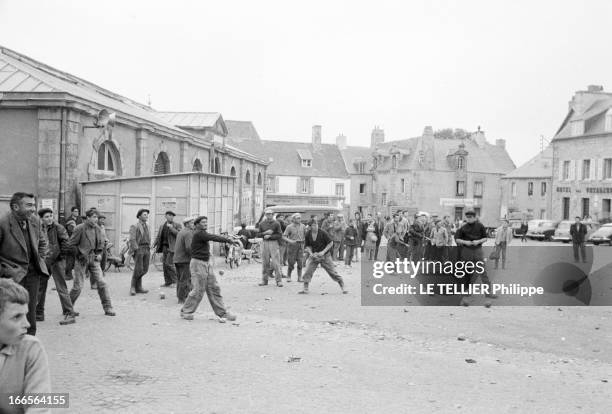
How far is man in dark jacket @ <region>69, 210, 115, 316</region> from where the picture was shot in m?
11.0

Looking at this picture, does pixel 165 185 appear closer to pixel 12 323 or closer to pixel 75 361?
pixel 75 361

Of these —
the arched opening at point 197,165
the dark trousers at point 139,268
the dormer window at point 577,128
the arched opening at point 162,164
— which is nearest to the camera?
the dark trousers at point 139,268

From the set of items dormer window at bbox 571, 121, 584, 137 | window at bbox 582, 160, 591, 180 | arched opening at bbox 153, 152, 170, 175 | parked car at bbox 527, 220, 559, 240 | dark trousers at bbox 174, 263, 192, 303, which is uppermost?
dormer window at bbox 571, 121, 584, 137

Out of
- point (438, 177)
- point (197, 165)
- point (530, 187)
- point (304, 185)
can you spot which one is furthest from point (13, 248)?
point (438, 177)

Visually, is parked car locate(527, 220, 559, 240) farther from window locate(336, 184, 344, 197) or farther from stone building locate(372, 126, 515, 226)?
window locate(336, 184, 344, 197)

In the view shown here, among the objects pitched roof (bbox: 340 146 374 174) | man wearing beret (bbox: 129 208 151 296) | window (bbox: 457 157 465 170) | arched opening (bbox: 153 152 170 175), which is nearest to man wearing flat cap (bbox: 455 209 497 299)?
man wearing beret (bbox: 129 208 151 296)

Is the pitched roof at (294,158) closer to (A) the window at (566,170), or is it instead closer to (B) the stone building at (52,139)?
(A) the window at (566,170)

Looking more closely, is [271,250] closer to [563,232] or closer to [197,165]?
[197,165]

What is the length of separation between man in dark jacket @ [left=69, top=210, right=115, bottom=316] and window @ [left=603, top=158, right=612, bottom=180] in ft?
151

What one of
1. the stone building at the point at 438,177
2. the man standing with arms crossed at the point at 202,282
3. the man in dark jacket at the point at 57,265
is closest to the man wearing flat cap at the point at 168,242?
the man standing with arms crossed at the point at 202,282

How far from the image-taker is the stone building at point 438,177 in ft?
219

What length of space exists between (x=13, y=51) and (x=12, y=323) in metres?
25.8

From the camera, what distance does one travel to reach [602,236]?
37.6 metres

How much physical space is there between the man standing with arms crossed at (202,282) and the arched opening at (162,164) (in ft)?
52.0
